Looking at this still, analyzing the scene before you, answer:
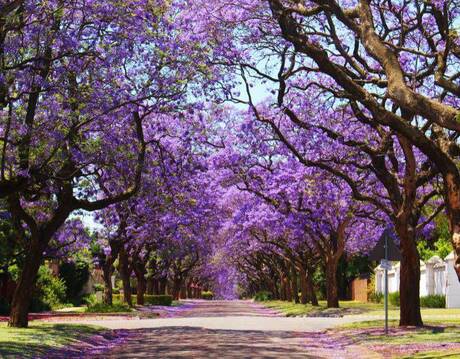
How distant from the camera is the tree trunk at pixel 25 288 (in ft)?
69.7

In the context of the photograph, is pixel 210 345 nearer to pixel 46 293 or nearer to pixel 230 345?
pixel 230 345

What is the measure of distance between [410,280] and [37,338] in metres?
10.5

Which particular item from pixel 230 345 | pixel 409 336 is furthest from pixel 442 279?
pixel 230 345

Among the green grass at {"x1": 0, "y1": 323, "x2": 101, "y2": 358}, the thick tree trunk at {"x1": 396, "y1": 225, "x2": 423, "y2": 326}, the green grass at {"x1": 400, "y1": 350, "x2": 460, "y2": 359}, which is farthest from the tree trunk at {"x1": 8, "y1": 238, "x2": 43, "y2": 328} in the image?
the green grass at {"x1": 400, "y1": 350, "x2": 460, "y2": 359}

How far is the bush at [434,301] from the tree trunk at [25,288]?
97.0ft

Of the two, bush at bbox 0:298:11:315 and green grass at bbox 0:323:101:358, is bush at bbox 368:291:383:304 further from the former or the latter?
green grass at bbox 0:323:101:358

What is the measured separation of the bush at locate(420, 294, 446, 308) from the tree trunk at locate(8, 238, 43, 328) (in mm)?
29567

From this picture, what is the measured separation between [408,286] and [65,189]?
401 inches

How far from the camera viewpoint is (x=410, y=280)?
21641 millimetres

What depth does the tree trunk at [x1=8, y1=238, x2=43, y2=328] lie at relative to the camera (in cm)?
2123

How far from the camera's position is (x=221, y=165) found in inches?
1325

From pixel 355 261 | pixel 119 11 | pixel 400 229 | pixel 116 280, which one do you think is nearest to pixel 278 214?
pixel 400 229

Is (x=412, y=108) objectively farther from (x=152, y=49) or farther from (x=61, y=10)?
(x=152, y=49)

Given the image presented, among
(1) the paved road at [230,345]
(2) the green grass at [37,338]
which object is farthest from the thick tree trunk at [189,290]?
(2) the green grass at [37,338]
